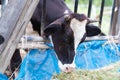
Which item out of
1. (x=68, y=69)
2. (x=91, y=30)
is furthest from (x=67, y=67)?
(x=91, y=30)

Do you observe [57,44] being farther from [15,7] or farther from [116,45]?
[15,7]

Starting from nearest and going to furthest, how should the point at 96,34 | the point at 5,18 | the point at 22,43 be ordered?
1. the point at 5,18
2. the point at 22,43
3. the point at 96,34

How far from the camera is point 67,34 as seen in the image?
373 centimetres

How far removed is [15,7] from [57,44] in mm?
963

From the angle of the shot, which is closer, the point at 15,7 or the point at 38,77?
the point at 15,7

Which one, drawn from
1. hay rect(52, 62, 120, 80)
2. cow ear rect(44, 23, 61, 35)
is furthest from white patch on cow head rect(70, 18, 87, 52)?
hay rect(52, 62, 120, 80)

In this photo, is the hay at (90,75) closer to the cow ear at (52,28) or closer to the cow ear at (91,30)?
the cow ear at (52,28)

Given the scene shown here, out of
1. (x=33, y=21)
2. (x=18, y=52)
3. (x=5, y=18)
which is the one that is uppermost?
(x=5, y=18)

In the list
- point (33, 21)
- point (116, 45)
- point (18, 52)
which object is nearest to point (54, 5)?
point (33, 21)

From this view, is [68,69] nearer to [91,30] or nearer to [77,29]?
[77,29]

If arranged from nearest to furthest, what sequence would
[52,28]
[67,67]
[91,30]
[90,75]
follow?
1. [90,75]
2. [67,67]
3. [52,28]
4. [91,30]

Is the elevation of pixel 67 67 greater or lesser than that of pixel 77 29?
lesser

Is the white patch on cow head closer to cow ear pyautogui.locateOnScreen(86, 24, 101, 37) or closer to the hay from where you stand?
cow ear pyautogui.locateOnScreen(86, 24, 101, 37)

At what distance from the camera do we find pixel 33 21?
4.52 meters
